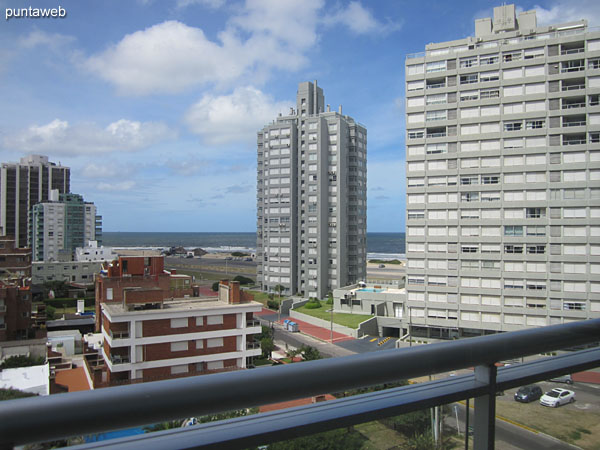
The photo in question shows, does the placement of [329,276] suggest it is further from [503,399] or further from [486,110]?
[503,399]

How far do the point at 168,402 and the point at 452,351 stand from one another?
2.17 feet

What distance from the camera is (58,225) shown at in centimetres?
5575

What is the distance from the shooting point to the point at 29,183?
6253cm

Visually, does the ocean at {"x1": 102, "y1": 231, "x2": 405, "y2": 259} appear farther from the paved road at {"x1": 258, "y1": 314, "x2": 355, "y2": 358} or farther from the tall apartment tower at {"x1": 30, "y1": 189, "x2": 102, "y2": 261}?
the paved road at {"x1": 258, "y1": 314, "x2": 355, "y2": 358}

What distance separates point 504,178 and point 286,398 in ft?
73.5

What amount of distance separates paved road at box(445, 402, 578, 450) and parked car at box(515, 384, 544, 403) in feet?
0.26

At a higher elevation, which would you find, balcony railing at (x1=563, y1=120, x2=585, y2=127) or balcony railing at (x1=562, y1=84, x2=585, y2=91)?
balcony railing at (x1=562, y1=84, x2=585, y2=91)

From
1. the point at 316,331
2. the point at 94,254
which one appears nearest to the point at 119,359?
the point at 316,331

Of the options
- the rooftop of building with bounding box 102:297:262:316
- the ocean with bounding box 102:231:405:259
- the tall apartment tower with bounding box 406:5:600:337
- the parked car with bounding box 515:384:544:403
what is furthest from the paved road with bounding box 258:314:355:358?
the ocean with bounding box 102:231:405:259

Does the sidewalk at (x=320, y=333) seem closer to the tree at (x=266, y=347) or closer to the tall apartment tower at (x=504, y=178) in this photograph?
the tall apartment tower at (x=504, y=178)

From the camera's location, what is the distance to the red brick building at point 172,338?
13.4m

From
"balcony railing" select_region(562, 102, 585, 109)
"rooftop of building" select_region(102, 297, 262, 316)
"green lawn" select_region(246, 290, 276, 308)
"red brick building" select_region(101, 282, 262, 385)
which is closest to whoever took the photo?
"red brick building" select_region(101, 282, 262, 385)

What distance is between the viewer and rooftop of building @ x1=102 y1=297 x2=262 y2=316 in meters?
13.7

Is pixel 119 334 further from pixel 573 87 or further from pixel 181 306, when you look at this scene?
pixel 573 87
